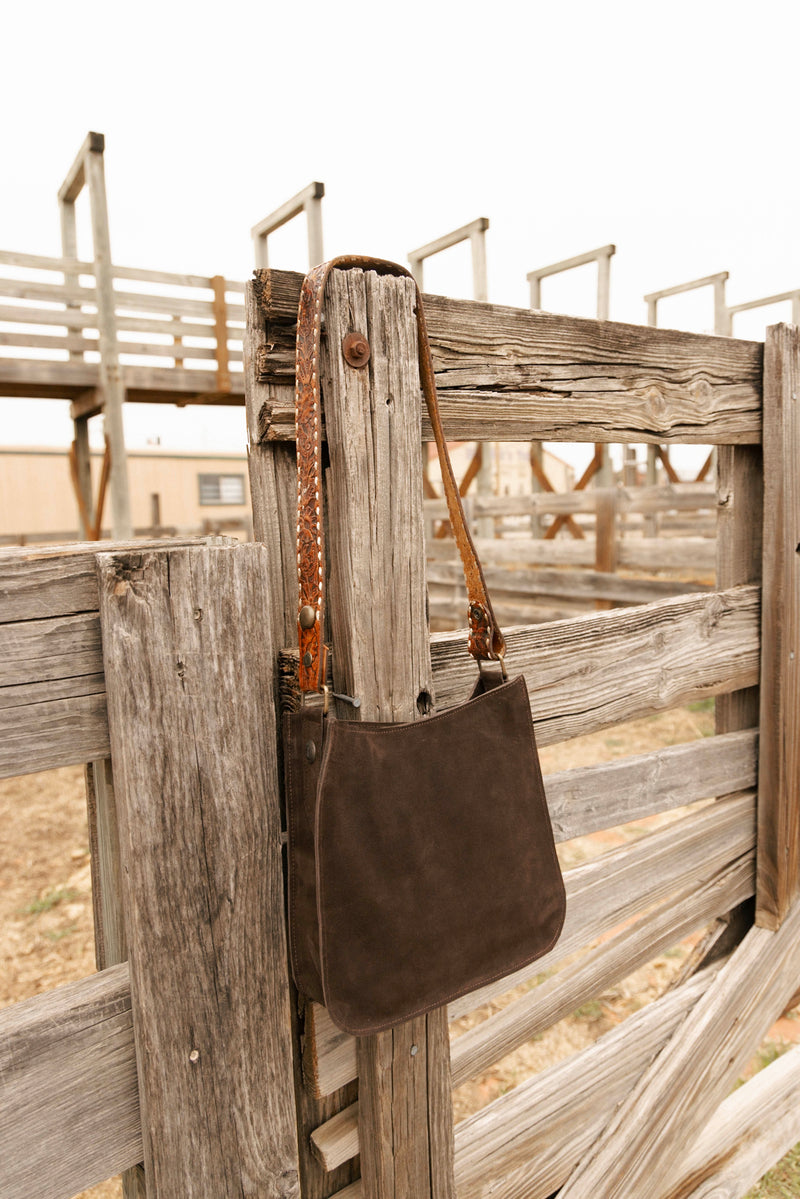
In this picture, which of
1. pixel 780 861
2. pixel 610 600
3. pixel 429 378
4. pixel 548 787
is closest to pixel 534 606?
pixel 610 600

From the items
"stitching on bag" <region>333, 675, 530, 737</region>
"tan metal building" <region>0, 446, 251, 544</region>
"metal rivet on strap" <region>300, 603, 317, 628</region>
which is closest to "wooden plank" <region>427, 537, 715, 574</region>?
"stitching on bag" <region>333, 675, 530, 737</region>

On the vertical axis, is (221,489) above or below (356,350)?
above

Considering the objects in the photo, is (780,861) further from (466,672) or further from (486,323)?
(486,323)

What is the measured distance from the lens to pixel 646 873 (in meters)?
2.08

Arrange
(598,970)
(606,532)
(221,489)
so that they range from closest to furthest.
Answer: (598,970) → (606,532) → (221,489)

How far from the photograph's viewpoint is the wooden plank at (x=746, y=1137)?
2234mm

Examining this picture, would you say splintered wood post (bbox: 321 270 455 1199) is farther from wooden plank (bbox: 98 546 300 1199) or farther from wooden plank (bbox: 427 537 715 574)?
wooden plank (bbox: 427 537 715 574)

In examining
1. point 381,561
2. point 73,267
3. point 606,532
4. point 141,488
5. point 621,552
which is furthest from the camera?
point 141,488

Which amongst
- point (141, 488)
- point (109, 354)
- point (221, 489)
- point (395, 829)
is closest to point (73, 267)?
point (109, 354)

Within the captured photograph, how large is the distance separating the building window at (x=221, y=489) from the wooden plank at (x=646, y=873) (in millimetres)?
26262

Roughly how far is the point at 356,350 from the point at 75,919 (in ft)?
12.5

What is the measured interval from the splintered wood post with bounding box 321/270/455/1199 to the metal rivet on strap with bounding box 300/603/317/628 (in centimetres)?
16

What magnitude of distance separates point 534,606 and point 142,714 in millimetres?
7411

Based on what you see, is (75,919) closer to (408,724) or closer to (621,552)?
(408,724)
